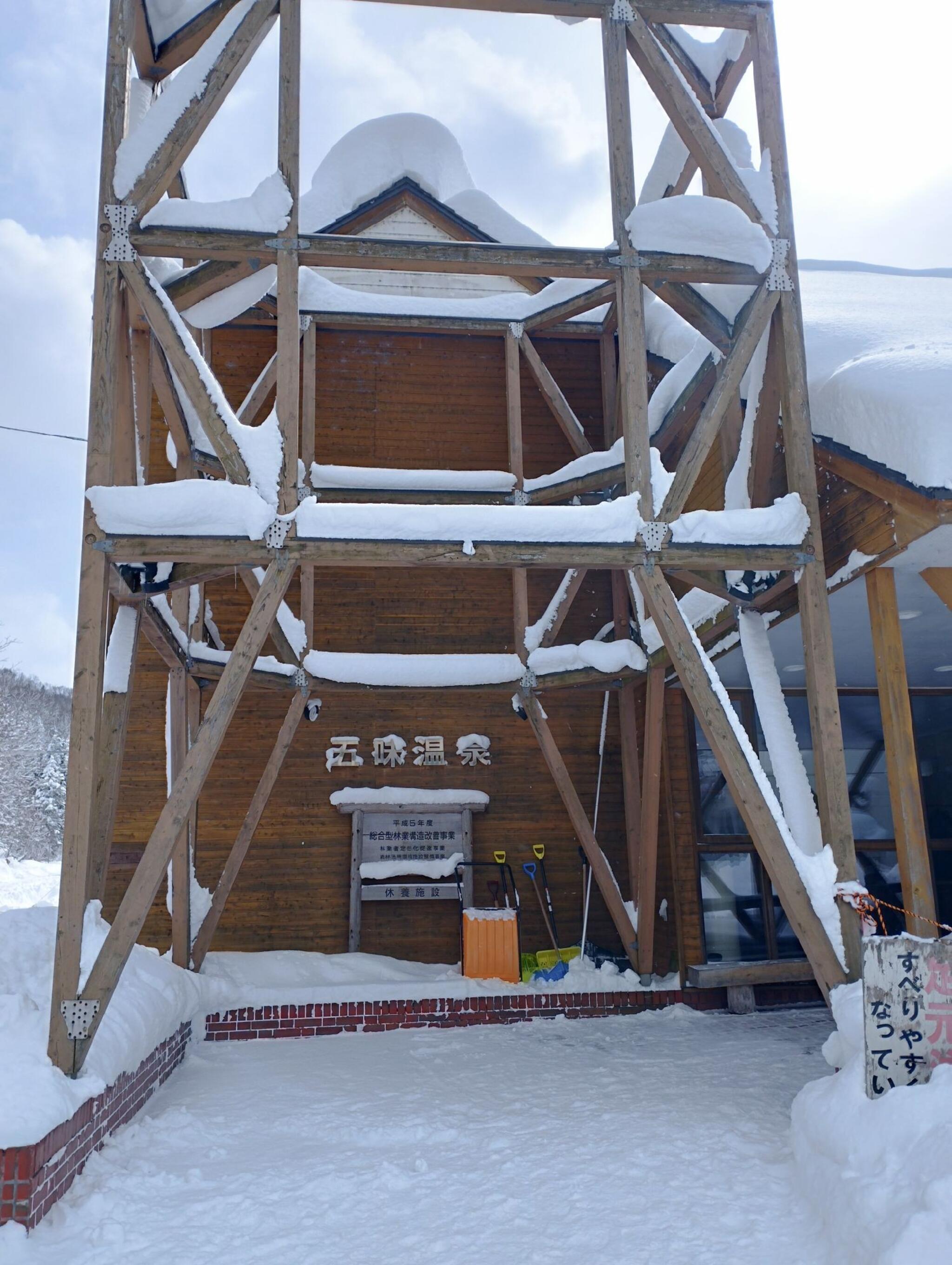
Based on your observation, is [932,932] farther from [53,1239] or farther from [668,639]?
[53,1239]

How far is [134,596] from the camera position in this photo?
624 cm

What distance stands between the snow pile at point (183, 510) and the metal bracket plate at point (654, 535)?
2.25 metres

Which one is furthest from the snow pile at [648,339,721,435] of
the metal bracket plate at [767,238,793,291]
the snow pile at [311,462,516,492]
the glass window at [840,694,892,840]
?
the glass window at [840,694,892,840]

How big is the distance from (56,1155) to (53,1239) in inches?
15.4

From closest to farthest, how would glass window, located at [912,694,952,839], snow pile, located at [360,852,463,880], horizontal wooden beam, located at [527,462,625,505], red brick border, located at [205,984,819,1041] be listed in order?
1. red brick border, located at [205,984,819,1041]
2. horizontal wooden beam, located at [527,462,625,505]
3. snow pile, located at [360,852,463,880]
4. glass window, located at [912,694,952,839]

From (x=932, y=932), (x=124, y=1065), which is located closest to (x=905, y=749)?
(x=932, y=932)

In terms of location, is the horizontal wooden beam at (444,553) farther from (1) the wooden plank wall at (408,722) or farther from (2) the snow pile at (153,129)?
(1) the wooden plank wall at (408,722)

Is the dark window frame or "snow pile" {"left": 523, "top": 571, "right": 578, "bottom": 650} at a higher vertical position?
"snow pile" {"left": 523, "top": 571, "right": 578, "bottom": 650}

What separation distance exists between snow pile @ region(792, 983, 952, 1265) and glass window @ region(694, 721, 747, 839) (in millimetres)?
5117

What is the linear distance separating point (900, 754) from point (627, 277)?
3473 millimetres

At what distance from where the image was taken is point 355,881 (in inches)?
396

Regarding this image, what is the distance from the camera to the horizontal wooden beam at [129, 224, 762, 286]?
241 inches

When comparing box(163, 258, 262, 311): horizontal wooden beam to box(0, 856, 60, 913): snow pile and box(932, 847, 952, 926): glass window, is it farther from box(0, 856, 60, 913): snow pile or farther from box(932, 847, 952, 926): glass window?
box(0, 856, 60, 913): snow pile

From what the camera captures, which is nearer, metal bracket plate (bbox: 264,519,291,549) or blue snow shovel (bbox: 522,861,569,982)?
metal bracket plate (bbox: 264,519,291,549)
